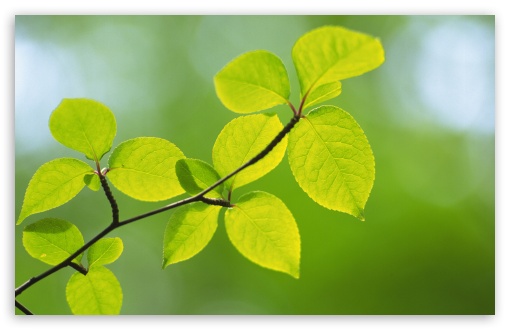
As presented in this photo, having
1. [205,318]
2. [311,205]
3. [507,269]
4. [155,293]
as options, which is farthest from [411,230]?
[205,318]

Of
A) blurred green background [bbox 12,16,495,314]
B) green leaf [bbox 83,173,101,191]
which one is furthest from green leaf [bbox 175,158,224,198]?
blurred green background [bbox 12,16,495,314]

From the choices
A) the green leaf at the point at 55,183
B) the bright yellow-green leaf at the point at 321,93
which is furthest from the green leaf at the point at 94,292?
the bright yellow-green leaf at the point at 321,93

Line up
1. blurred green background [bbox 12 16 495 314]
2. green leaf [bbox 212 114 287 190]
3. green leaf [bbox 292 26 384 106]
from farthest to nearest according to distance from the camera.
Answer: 1. blurred green background [bbox 12 16 495 314]
2. green leaf [bbox 212 114 287 190]
3. green leaf [bbox 292 26 384 106]

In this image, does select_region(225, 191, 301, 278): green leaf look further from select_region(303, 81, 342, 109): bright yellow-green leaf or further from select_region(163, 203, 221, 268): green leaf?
select_region(303, 81, 342, 109): bright yellow-green leaf

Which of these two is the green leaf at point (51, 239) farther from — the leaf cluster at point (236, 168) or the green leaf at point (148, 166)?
the green leaf at point (148, 166)

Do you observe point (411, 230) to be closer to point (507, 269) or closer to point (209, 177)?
point (507, 269)

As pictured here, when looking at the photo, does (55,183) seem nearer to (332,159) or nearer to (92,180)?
(92,180)
